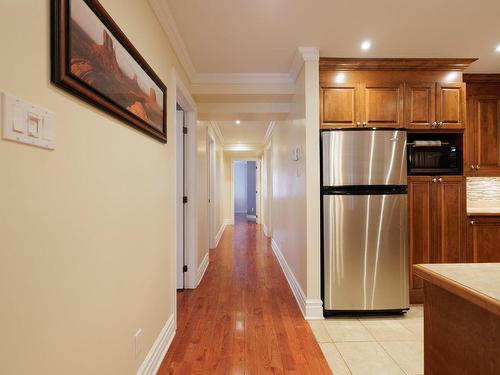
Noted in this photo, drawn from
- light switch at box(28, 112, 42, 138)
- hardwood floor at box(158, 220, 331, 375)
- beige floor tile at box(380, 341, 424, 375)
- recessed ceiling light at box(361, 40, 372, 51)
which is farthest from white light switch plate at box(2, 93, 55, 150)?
recessed ceiling light at box(361, 40, 372, 51)

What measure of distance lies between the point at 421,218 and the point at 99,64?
291cm

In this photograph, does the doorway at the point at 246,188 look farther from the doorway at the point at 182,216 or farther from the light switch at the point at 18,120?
the light switch at the point at 18,120

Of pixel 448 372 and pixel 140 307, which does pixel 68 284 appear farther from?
pixel 448 372

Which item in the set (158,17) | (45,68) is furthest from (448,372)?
(158,17)

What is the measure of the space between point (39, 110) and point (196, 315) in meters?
2.24

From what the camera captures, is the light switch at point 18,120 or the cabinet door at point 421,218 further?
the cabinet door at point 421,218

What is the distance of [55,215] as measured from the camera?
2.75 ft

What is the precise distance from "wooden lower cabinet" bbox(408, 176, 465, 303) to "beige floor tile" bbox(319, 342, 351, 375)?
1285 millimetres

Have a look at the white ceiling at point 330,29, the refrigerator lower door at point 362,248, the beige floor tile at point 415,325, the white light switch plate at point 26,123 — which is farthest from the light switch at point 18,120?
the beige floor tile at point 415,325

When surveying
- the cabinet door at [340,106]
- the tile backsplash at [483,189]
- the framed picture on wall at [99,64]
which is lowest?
the tile backsplash at [483,189]

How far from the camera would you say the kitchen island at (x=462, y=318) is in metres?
0.83

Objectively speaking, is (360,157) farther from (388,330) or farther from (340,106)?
(388,330)

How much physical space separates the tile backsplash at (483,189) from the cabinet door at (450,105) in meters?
1.05

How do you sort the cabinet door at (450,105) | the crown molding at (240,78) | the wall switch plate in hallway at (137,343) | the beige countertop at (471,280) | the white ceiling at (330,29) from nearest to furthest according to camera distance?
the beige countertop at (471,280) → the wall switch plate in hallway at (137,343) → the white ceiling at (330,29) → the cabinet door at (450,105) → the crown molding at (240,78)
